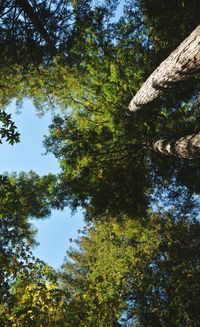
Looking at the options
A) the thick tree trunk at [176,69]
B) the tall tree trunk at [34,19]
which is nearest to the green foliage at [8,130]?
the thick tree trunk at [176,69]

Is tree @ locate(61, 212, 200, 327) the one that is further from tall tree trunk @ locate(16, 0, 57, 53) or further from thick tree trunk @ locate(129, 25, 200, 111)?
tall tree trunk @ locate(16, 0, 57, 53)

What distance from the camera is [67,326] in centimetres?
700

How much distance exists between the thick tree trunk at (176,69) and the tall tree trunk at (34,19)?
353 cm

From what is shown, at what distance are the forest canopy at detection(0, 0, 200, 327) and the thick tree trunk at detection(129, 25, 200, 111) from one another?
12 cm

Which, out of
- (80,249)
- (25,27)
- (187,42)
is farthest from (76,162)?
(80,249)

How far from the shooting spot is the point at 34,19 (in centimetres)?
867

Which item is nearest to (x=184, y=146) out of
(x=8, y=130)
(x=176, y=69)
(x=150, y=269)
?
(x=176, y=69)

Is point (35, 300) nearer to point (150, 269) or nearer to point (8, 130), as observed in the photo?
point (8, 130)

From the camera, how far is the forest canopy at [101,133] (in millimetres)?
7633

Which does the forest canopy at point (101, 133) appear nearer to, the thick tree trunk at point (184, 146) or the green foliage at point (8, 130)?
the thick tree trunk at point (184, 146)

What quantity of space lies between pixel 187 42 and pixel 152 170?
6246mm

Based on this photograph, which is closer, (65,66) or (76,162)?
(76,162)

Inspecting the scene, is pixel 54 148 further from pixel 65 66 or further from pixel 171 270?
pixel 171 270

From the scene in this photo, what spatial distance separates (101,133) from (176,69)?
4.52 metres
